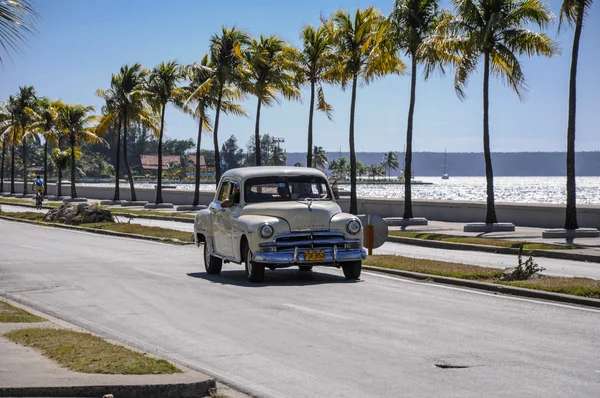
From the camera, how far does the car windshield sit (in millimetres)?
17719

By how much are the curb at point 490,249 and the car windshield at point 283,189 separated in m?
8.07

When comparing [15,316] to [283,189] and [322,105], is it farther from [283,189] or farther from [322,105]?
[322,105]

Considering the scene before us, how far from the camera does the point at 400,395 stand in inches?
314

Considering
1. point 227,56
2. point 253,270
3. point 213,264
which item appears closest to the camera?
point 253,270

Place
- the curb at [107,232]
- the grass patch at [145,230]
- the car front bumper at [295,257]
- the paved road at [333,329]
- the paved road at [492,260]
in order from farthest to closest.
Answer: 1. the grass patch at [145,230]
2. the curb at [107,232]
3. the paved road at [492,260]
4. the car front bumper at [295,257]
5. the paved road at [333,329]

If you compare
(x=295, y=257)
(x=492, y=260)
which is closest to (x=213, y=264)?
(x=295, y=257)

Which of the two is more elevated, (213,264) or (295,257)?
(295,257)

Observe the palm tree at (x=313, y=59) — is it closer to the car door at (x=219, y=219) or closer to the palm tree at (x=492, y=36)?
the palm tree at (x=492, y=36)

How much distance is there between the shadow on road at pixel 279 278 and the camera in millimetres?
16953

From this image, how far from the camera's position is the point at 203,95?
201 feet

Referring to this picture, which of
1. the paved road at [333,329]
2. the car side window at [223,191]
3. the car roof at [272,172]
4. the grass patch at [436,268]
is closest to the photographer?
the paved road at [333,329]

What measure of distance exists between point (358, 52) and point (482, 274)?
25589 mm

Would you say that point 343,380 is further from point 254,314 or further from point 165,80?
point 165,80

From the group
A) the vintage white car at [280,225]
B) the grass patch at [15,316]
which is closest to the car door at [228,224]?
the vintage white car at [280,225]
